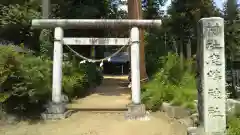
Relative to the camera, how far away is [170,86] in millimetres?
10422

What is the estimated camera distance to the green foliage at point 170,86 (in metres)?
9.79

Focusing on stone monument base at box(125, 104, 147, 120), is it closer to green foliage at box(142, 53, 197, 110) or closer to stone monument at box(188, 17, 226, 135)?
green foliage at box(142, 53, 197, 110)

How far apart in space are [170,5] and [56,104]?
1283 centimetres

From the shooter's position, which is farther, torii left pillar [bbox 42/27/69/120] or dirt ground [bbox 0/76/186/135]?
torii left pillar [bbox 42/27/69/120]

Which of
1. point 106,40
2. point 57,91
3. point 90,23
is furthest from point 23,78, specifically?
point 106,40

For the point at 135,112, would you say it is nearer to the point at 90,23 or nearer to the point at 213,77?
the point at 90,23

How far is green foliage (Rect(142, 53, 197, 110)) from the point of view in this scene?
386 inches

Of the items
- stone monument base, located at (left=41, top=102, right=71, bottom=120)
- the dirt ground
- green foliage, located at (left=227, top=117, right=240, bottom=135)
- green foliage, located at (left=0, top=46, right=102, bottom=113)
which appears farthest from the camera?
stone monument base, located at (left=41, top=102, right=71, bottom=120)

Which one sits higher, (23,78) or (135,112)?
(23,78)

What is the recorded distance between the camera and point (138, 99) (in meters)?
9.42


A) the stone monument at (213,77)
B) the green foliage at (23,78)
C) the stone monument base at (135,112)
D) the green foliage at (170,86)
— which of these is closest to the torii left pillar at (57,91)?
the green foliage at (23,78)

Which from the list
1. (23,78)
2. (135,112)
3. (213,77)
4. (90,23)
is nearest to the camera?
(213,77)

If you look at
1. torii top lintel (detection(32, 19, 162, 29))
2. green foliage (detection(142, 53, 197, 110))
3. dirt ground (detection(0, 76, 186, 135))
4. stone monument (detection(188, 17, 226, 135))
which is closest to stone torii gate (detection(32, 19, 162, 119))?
torii top lintel (detection(32, 19, 162, 29))

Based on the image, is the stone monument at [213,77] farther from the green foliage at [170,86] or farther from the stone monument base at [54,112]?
the stone monument base at [54,112]
